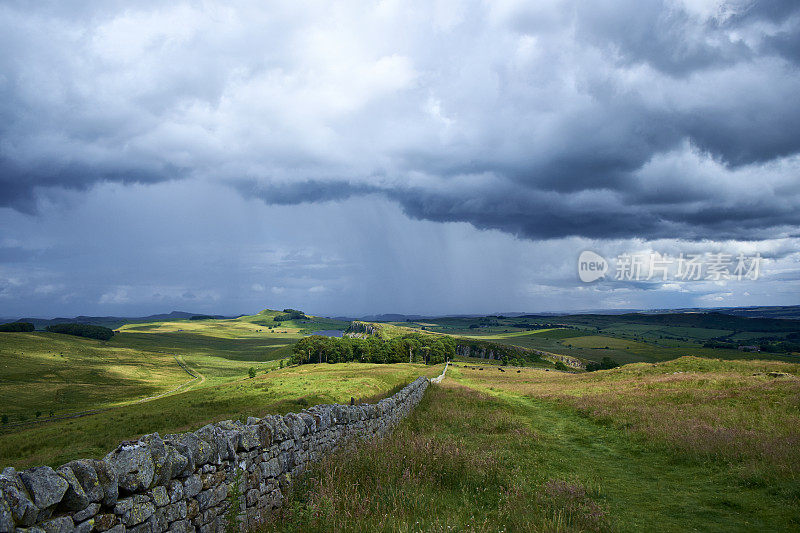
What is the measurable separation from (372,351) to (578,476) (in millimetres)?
131293

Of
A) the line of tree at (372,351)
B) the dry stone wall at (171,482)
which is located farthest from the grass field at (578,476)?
the line of tree at (372,351)

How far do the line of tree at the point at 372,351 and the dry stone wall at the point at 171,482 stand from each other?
4766 inches

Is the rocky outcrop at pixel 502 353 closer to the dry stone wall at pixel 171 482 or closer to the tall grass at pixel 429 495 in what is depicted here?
the tall grass at pixel 429 495

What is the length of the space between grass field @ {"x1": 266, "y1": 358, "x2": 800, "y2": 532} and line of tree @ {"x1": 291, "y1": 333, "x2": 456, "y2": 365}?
112488 millimetres

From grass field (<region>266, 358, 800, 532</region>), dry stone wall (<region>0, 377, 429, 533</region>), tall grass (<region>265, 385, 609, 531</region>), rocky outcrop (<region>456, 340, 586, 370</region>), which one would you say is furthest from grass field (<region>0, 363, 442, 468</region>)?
rocky outcrop (<region>456, 340, 586, 370</region>)

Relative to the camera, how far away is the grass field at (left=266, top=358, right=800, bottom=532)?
25.2 ft

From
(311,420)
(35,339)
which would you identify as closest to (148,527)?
(311,420)

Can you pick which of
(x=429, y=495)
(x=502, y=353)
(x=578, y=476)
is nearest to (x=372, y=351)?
(x=502, y=353)

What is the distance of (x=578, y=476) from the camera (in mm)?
11141

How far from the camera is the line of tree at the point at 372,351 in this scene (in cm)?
13288

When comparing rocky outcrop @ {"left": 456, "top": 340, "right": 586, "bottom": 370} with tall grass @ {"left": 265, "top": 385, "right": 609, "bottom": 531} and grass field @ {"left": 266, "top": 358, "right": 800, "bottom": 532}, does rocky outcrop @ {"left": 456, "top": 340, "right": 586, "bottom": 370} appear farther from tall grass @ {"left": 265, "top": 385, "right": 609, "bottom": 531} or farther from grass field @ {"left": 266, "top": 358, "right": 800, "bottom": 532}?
tall grass @ {"left": 265, "top": 385, "right": 609, "bottom": 531}

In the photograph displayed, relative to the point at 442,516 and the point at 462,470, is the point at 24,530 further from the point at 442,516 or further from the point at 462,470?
the point at 462,470

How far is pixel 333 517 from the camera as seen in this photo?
7.17 meters

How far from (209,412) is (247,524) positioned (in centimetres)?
4661
